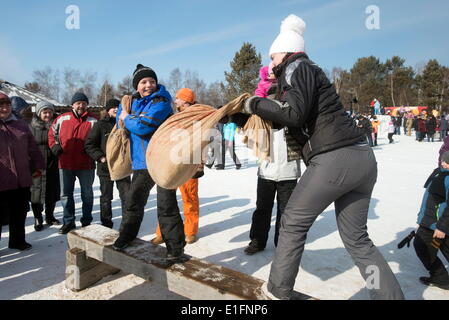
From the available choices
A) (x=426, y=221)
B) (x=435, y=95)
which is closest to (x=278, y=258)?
(x=426, y=221)

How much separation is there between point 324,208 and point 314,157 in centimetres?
34

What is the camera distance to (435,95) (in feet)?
143

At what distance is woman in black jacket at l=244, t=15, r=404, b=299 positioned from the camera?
5.95 ft

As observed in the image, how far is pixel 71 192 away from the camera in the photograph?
4457 mm

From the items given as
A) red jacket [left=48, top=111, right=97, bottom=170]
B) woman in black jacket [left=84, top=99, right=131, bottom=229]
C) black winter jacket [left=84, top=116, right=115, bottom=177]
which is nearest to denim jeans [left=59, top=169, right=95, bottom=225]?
red jacket [left=48, top=111, right=97, bottom=170]

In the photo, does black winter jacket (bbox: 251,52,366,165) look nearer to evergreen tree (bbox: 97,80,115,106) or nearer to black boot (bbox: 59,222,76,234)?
black boot (bbox: 59,222,76,234)

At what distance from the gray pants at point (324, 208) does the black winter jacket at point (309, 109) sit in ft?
0.27

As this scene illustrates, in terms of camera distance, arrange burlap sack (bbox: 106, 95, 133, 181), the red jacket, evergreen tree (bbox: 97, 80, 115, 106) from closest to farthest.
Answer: burlap sack (bbox: 106, 95, 133, 181)
the red jacket
evergreen tree (bbox: 97, 80, 115, 106)

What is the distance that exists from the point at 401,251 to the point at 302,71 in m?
2.97

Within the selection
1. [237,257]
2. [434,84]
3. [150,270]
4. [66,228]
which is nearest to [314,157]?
[150,270]

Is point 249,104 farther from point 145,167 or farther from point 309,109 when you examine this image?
point 145,167

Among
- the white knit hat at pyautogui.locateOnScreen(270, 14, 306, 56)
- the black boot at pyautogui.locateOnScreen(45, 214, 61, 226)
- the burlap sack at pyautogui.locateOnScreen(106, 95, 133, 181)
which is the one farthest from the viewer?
the black boot at pyautogui.locateOnScreen(45, 214, 61, 226)

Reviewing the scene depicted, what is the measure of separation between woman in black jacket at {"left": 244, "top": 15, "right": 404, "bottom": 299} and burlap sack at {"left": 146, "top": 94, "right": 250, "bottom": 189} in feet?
0.75
